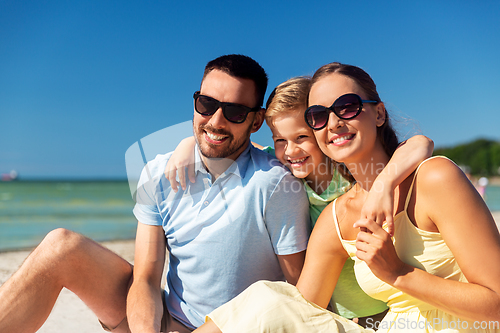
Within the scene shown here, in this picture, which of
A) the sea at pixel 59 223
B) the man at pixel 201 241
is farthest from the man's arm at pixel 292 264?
the sea at pixel 59 223

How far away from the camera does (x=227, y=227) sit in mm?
2336

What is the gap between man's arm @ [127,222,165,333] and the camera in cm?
225

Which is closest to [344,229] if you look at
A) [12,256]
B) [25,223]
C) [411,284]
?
[411,284]

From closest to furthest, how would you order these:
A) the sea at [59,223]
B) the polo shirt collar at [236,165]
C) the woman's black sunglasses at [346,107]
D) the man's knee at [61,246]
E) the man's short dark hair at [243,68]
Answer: the woman's black sunglasses at [346,107], the man's knee at [61,246], the polo shirt collar at [236,165], the man's short dark hair at [243,68], the sea at [59,223]

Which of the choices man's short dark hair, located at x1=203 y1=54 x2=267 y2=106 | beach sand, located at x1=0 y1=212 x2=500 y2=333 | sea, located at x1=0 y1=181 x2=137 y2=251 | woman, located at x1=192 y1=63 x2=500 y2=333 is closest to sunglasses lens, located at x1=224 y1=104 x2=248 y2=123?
man's short dark hair, located at x1=203 y1=54 x2=267 y2=106

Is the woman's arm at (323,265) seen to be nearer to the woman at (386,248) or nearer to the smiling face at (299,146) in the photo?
the woman at (386,248)

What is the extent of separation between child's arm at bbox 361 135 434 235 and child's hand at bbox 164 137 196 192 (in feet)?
4.34

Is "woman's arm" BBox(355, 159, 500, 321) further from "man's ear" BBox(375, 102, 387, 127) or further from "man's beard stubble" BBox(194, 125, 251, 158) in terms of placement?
"man's beard stubble" BBox(194, 125, 251, 158)

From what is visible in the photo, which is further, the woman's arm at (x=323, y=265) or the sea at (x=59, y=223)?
the sea at (x=59, y=223)

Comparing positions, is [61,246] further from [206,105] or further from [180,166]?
[206,105]

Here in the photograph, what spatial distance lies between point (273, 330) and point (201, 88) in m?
Result: 1.84

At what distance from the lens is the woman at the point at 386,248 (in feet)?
5.22

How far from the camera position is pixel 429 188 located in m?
1.70

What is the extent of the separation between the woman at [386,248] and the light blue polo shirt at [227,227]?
0.96 ft
